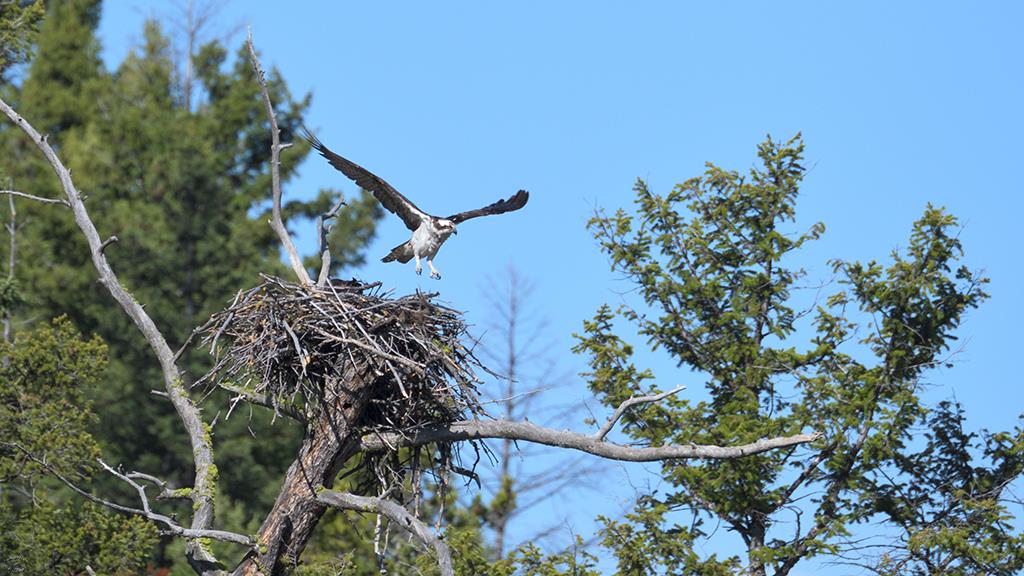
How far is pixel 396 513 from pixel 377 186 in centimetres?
295

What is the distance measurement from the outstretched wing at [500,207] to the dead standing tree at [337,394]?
59.0 inches

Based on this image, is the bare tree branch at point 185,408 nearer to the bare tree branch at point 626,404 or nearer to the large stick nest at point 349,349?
the large stick nest at point 349,349

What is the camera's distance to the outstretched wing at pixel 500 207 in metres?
12.5

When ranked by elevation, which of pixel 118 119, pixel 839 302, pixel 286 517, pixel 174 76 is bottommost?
pixel 286 517

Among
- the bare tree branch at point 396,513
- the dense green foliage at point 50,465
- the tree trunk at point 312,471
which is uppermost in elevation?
the dense green foliage at point 50,465

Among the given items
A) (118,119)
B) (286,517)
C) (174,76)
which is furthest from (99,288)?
(286,517)

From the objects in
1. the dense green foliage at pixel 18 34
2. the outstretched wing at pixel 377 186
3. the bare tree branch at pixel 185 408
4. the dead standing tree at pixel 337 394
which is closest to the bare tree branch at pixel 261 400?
the dead standing tree at pixel 337 394

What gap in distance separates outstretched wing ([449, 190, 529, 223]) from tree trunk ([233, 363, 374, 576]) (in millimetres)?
2079

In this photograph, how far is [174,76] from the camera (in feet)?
123

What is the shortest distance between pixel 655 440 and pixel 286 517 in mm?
4485

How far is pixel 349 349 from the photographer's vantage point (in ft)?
35.1

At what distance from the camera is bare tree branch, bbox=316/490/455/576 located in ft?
31.5

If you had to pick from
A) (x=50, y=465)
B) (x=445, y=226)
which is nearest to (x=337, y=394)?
(x=445, y=226)

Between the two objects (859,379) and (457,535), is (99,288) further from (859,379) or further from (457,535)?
(859,379)
